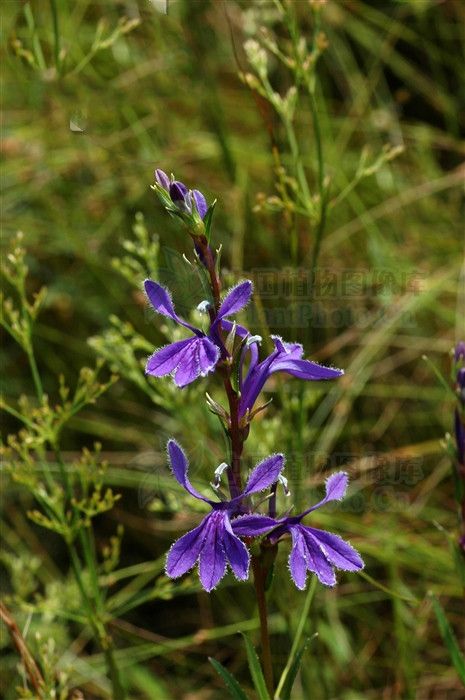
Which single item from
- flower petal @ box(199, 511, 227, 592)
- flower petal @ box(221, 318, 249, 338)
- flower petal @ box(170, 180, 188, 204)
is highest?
flower petal @ box(170, 180, 188, 204)

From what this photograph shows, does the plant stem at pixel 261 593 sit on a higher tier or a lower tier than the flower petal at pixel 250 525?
lower

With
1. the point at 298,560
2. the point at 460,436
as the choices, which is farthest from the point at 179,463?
the point at 460,436

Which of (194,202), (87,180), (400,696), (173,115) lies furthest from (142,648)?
(173,115)

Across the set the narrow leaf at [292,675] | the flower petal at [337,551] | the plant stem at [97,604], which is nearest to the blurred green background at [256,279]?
the plant stem at [97,604]

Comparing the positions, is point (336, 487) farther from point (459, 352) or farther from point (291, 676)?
point (459, 352)

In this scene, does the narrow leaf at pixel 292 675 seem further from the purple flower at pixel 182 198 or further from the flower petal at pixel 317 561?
the purple flower at pixel 182 198

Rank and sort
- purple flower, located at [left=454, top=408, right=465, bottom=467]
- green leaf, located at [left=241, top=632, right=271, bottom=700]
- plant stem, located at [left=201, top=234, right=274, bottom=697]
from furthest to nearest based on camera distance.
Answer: purple flower, located at [left=454, top=408, right=465, bottom=467]
green leaf, located at [left=241, top=632, right=271, bottom=700]
plant stem, located at [left=201, top=234, right=274, bottom=697]

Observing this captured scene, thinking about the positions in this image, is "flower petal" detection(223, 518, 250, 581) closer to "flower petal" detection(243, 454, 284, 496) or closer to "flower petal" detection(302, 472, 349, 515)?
"flower petal" detection(243, 454, 284, 496)

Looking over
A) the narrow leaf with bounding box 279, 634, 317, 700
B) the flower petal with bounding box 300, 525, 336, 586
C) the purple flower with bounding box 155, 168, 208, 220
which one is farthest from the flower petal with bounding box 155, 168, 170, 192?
the narrow leaf with bounding box 279, 634, 317, 700
